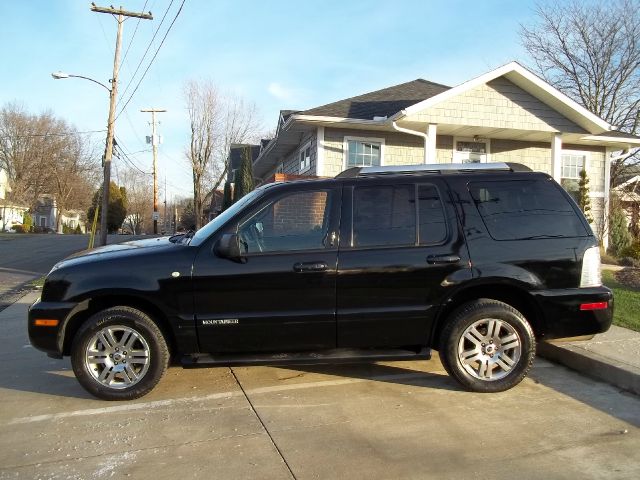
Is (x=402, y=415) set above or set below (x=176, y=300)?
below

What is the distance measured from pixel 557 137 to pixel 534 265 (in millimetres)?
11210

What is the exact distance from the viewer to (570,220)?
457cm

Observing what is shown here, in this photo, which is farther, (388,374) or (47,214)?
(47,214)

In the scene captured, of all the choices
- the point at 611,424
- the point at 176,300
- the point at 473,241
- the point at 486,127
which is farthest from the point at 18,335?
the point at 486,127

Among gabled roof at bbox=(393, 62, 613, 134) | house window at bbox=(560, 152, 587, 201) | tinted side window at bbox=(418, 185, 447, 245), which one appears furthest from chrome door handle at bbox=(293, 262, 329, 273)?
house window at bbox=(560, 152, 587, 201)

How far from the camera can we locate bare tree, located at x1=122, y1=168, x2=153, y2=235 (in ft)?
292

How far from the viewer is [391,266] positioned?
4.33 m

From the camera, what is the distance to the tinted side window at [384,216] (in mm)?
4422

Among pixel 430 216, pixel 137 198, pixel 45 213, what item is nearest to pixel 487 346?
pixel 430 216

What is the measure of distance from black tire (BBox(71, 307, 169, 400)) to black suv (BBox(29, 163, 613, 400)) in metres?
0.01

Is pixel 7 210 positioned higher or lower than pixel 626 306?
higher

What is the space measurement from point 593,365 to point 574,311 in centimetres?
84

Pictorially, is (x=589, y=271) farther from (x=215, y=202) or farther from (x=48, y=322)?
(x=215, y=202)

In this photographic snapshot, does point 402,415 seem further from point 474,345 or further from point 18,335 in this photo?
point 18,335
